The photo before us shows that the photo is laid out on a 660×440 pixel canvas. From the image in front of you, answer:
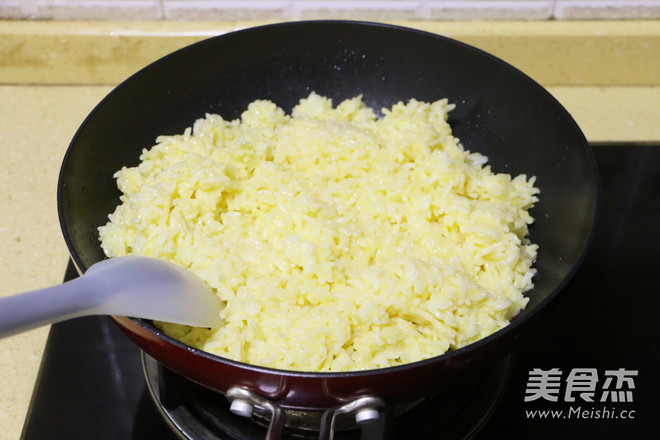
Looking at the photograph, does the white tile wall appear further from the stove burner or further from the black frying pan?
the stove burner

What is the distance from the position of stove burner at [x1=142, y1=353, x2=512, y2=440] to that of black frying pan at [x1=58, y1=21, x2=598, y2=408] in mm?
261

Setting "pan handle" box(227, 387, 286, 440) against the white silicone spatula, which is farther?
"pan handle" box(227, 387, 286, 440)

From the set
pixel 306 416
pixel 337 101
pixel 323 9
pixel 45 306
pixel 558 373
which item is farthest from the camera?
pixel 323 9

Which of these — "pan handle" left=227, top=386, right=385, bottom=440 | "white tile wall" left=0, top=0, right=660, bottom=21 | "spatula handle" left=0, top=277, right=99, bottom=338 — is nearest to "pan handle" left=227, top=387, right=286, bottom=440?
"pan handle" left=227, top=386, right=385, bottom=440

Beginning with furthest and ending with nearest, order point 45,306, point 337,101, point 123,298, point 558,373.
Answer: point 337,101 → point 558,373 → point 123,298 → point 45,306

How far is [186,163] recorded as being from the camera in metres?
1.50

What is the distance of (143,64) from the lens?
7.25ft

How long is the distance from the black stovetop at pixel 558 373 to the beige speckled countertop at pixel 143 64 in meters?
0.53

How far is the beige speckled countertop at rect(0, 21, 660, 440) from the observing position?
2100mm

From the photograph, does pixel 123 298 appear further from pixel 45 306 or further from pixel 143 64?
pixel 143 64

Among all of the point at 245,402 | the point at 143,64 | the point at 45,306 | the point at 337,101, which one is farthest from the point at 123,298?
the point at 143,64

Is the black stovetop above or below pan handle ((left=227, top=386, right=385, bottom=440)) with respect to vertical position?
above

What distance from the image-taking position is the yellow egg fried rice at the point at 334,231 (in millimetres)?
1274

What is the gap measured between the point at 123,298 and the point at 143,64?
1.34 meters
